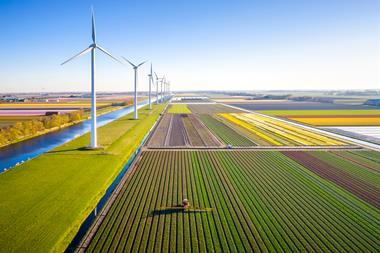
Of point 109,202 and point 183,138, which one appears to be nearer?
point 109,202

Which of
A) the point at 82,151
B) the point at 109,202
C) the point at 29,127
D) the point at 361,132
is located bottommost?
the point at 109,202

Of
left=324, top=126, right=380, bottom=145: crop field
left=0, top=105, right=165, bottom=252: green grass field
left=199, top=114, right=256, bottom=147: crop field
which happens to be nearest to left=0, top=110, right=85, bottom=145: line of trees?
left=0, top=105, right=165, bottom=252: green grass field

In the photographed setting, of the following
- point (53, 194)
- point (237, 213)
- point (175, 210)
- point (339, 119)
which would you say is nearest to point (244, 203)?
point (237, 213)

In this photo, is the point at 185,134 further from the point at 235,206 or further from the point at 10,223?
the point at 10,223

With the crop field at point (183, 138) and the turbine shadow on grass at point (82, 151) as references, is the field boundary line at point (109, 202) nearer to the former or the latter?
the turbine shadow on grass at point (82, 151)

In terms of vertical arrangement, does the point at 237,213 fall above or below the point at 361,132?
below

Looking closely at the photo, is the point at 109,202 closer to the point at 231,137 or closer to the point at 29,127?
the point at 231,137
